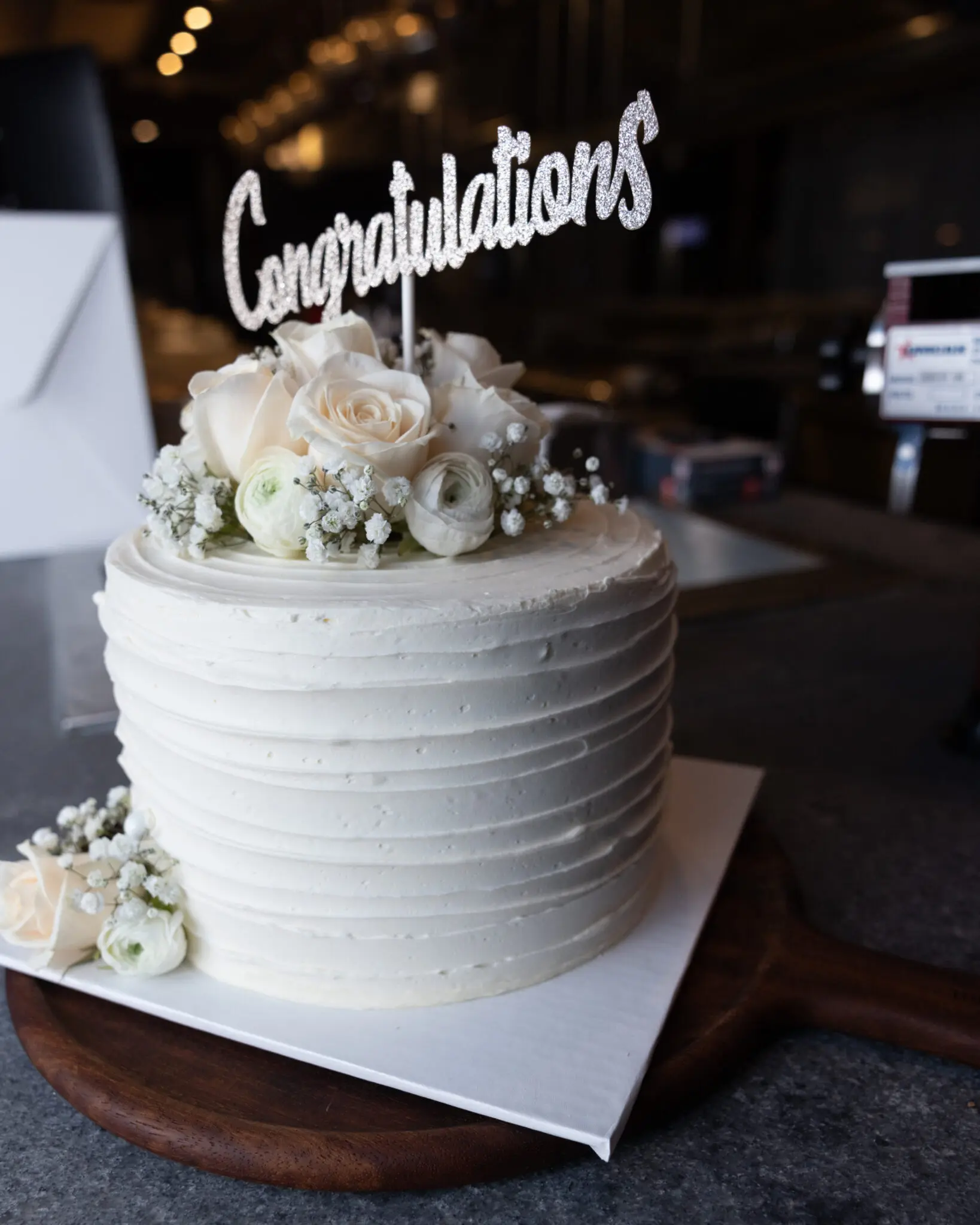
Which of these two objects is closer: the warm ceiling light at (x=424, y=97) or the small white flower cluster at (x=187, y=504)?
the small white flower cluster at (x=187, y=504)

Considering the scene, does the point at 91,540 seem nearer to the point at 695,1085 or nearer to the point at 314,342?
the point at 314,342

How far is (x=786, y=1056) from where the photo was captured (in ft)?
2.70

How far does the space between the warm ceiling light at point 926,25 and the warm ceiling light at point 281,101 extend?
3.21 metres

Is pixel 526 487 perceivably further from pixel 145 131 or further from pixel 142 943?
pixel 145 131

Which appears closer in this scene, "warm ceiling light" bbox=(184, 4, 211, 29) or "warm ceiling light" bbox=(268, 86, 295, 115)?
"warm ceiling light" bbox=(184, 4, 211, 29)

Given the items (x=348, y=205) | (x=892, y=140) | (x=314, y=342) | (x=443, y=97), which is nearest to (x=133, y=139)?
(x=348, y=205)

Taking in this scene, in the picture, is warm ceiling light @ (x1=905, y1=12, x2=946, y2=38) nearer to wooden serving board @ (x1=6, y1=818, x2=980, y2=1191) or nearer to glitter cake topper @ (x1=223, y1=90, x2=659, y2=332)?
glitter cake topper @ (x1=223, y1=90, x2=659, y2=332)

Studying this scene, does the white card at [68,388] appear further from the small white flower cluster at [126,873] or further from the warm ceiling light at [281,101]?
the warm ceiling light at [281,101]

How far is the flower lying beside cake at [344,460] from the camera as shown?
0.76 metres

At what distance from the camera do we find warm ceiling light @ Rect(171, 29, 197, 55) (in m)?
5.23

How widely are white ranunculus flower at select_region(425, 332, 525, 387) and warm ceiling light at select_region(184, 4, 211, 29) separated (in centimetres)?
480

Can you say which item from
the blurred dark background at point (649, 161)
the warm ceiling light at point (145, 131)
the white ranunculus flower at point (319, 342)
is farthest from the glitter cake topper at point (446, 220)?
the warm ceiling light at point (145, 131)

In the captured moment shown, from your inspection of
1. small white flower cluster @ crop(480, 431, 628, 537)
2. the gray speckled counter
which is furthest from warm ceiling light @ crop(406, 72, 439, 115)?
small white flower cluster @ crop(480, 431, 628, 537)

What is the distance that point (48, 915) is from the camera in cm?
84
